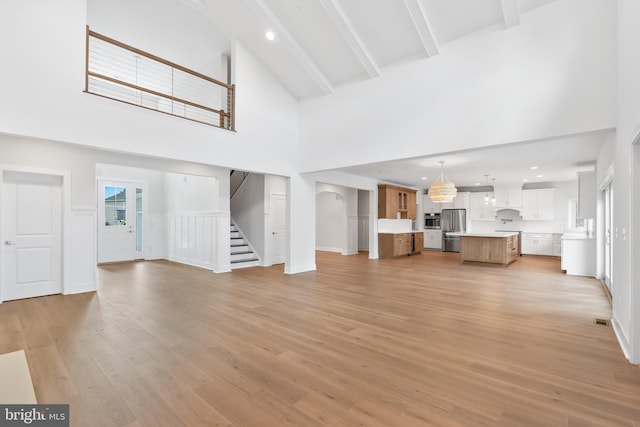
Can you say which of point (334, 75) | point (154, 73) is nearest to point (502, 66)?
point (334, 75)

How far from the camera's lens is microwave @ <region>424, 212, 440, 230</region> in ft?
42.0

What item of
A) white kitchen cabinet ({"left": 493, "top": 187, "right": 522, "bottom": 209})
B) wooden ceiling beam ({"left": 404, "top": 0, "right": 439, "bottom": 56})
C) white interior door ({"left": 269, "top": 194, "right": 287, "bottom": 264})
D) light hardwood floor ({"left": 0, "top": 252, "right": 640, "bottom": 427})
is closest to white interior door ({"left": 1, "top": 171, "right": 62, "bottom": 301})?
light hardwood floor ({"left": 0, "top": 252, "right": 640, "bottom": 427})

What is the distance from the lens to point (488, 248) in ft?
28.5

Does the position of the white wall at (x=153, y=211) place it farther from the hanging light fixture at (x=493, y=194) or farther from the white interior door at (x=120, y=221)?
the hanging light fixture at (x=493, y=194)

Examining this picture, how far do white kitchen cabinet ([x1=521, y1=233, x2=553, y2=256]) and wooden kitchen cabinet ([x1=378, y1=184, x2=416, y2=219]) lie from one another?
415 cm

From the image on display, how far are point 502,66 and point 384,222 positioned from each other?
272 inches

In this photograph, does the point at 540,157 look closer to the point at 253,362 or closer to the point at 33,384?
the point at 253,362

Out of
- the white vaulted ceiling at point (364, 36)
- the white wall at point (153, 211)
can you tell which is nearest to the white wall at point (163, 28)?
the white vaulted ceiling at point (364, 36)

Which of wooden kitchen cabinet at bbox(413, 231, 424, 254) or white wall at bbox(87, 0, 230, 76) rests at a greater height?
white wall at bbox(87, 0, 230, 76)

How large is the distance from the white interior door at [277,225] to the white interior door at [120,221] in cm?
426

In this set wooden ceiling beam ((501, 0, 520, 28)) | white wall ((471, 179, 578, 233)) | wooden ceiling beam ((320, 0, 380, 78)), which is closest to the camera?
wooden ceiling beam ((501, 0, 520, 28))

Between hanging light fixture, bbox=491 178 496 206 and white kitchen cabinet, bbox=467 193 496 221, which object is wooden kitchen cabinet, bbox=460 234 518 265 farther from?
white kitchen cabinet, bbox=467 193 496 221

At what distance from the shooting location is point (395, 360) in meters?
2.78

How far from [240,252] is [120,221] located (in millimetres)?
3893
